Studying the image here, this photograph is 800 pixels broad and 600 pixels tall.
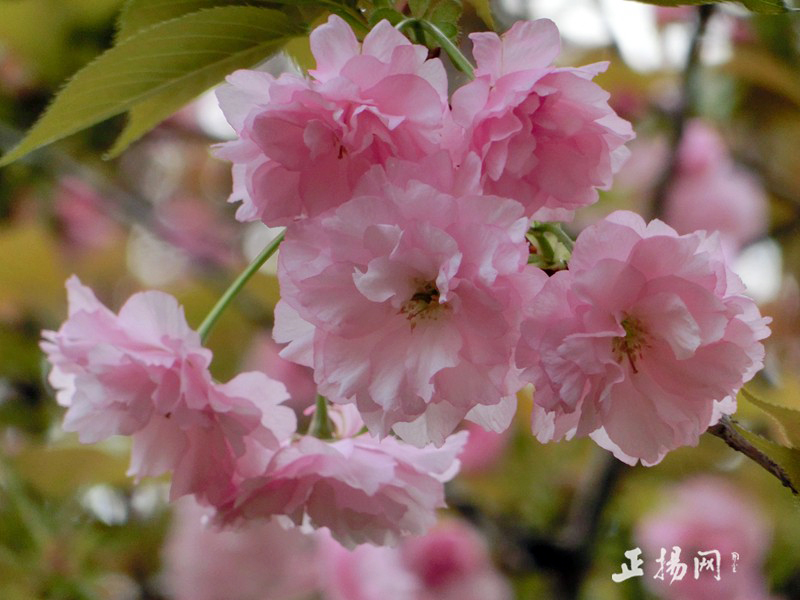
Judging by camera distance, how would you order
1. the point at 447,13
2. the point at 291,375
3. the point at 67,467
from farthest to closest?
the point at 291,375, the point at 67,467, the point at 447,13

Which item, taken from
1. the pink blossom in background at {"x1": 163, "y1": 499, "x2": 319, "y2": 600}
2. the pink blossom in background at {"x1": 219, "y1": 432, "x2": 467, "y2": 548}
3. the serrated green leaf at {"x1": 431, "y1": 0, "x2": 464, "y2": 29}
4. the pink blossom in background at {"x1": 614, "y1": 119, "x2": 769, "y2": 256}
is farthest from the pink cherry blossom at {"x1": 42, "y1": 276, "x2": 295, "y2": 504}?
the pink blossom in background at {"x1": 614, "y1": 119, "x2": 769, "y2": 256}

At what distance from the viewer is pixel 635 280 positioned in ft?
1.63

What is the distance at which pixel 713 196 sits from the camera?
2.14 m

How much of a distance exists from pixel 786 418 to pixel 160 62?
0.42m

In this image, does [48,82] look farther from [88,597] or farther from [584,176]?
[584,176]

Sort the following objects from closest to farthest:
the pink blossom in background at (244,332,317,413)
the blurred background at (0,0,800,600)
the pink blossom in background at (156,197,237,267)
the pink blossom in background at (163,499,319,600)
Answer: the blurred background at (0,0,800,600) < the pink blossom in background at (163,499,319,600) < the pink blossom in background at (244,332,317,413) < the pink blossom in background at (156,197,237,267)

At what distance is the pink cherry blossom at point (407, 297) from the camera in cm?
48

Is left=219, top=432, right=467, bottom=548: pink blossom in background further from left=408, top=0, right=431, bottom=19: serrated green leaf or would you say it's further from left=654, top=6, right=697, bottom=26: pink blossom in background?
left=654, top=6, right=697, bottom=26: pink blossom in background

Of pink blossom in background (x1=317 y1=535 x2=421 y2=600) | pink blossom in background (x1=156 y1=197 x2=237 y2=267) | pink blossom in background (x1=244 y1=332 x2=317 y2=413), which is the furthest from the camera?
pink blossom in background (x1=156 y1=197 x2=237 y2=267)

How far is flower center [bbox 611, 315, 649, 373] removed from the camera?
512 mm

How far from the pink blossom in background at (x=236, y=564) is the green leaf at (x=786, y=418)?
1176 millimetres

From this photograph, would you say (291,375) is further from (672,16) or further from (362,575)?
(672,16)

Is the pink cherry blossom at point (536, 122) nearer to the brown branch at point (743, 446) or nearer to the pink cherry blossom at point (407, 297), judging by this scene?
the pink cherry blossom at point (407, 297)

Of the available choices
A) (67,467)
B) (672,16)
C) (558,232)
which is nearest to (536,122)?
(558,232)
